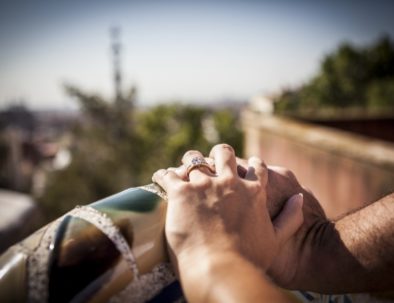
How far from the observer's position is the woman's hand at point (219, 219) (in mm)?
966

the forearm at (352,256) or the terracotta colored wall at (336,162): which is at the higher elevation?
the forearm at (352,256)

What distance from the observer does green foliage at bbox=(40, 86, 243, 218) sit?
51.3ft

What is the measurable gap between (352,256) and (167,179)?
0.69 metres

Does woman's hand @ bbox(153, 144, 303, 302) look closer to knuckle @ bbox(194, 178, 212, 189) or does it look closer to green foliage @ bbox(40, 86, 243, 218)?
knuckle @ bbox(194, 178, 212, 189)

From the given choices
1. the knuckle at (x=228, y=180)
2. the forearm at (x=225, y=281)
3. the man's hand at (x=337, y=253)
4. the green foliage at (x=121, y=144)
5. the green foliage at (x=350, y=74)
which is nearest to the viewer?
the forearm at (x=225, y=281)

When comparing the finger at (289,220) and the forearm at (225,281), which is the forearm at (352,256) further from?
the forearm at (225,281)

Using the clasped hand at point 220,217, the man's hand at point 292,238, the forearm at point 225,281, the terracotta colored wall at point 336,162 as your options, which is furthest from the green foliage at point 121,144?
the forearm at point 225,281

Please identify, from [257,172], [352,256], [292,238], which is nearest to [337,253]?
[352,256]

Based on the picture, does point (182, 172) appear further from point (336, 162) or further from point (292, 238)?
point (336, 162)

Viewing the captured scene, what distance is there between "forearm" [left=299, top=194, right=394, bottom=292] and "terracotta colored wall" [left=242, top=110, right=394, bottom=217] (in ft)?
5.55

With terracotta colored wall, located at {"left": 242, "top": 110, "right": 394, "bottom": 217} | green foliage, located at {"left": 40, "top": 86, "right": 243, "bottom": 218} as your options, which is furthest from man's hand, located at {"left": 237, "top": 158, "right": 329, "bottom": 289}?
green foliage, located at {"left": 40, "top": 86, "right": 243, "bottom": 218}

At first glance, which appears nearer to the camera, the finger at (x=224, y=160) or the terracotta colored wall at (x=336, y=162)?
the finger at (x=224, y=160)

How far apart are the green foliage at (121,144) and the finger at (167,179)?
42.0ft

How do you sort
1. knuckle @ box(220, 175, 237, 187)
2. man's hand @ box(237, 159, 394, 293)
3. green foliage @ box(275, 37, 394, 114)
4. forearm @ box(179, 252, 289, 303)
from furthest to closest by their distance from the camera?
1. green foliage @ box(275, 37, 394, 114)
2. man's hand @ box(237, 159, 394, 293)
3. knuckle @ box(220, 175, 237, 187)
4. forearm @ box(179, 252, 289, 303)
